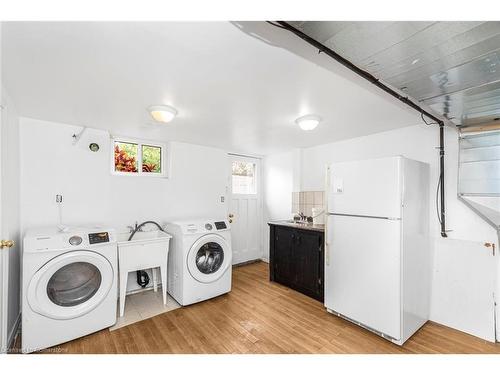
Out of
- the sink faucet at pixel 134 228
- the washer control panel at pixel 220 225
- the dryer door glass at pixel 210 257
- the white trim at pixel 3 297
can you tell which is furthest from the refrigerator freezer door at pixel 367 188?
the white trim at pixel 3 297

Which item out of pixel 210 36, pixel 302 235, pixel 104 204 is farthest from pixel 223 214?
pixel 210 36

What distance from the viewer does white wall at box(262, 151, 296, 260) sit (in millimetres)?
4086

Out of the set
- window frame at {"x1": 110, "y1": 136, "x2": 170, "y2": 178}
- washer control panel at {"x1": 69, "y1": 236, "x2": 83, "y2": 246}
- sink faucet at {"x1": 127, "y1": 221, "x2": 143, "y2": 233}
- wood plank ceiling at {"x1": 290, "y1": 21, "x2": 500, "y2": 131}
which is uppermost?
wood plank ceiling at {"x1": 290, "y1": 21, "x2": 500, "y2": 131}

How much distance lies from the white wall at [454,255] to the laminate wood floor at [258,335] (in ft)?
0.55

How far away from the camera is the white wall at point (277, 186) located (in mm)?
4086

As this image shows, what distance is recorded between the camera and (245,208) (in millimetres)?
4398

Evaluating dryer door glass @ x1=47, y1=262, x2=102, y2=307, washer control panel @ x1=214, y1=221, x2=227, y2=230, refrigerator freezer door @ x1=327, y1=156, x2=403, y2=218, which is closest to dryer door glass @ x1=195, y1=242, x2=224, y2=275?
washer control panel @ x1=214, y1=221, x2=227, y2=230

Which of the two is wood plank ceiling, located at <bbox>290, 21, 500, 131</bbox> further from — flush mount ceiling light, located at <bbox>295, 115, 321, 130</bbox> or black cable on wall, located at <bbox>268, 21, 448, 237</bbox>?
flush mount ceiling light, located at <bbox>295, 115, 321, 130</bbox>

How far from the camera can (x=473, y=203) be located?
2193mm

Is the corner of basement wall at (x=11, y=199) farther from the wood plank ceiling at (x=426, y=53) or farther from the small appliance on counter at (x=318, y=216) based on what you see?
the small appliance on counter at (x=318, y=216)

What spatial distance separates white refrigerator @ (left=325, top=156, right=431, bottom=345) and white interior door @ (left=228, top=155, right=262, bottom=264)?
201 cm

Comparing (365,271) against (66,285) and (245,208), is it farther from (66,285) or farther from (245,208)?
(66,285)

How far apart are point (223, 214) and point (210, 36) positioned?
3.12 m

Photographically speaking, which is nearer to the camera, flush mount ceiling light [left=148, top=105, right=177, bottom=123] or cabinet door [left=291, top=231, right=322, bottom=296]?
flush mount ceiling light [left=148, top=105, right=177, bottom=123]
